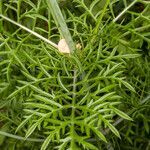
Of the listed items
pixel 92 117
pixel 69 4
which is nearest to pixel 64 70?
pixel 92 117

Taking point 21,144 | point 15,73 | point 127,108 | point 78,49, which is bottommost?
point 21,144

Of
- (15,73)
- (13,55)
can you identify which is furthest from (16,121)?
(13,55)

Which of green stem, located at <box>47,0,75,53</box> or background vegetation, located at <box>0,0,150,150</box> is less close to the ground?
green stem, located at <box>47,0,75,53</box>

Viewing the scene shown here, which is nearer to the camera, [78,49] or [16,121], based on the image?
[78,49]

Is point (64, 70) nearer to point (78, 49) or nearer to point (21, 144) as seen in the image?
point (78, 49)

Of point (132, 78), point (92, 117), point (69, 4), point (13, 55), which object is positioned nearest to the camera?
point (92, 117)

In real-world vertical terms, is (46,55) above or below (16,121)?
above

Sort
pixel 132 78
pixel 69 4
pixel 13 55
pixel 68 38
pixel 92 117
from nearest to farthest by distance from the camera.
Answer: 1. pixel 92 117
2. pixel 68 38
3. pixel 13 55
4. pixel 132 78
5. pixel 69 4

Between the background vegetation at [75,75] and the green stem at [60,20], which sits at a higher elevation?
the green stem at [60,20]

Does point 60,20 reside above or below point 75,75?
above

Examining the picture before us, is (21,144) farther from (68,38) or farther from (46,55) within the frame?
(68,38)
